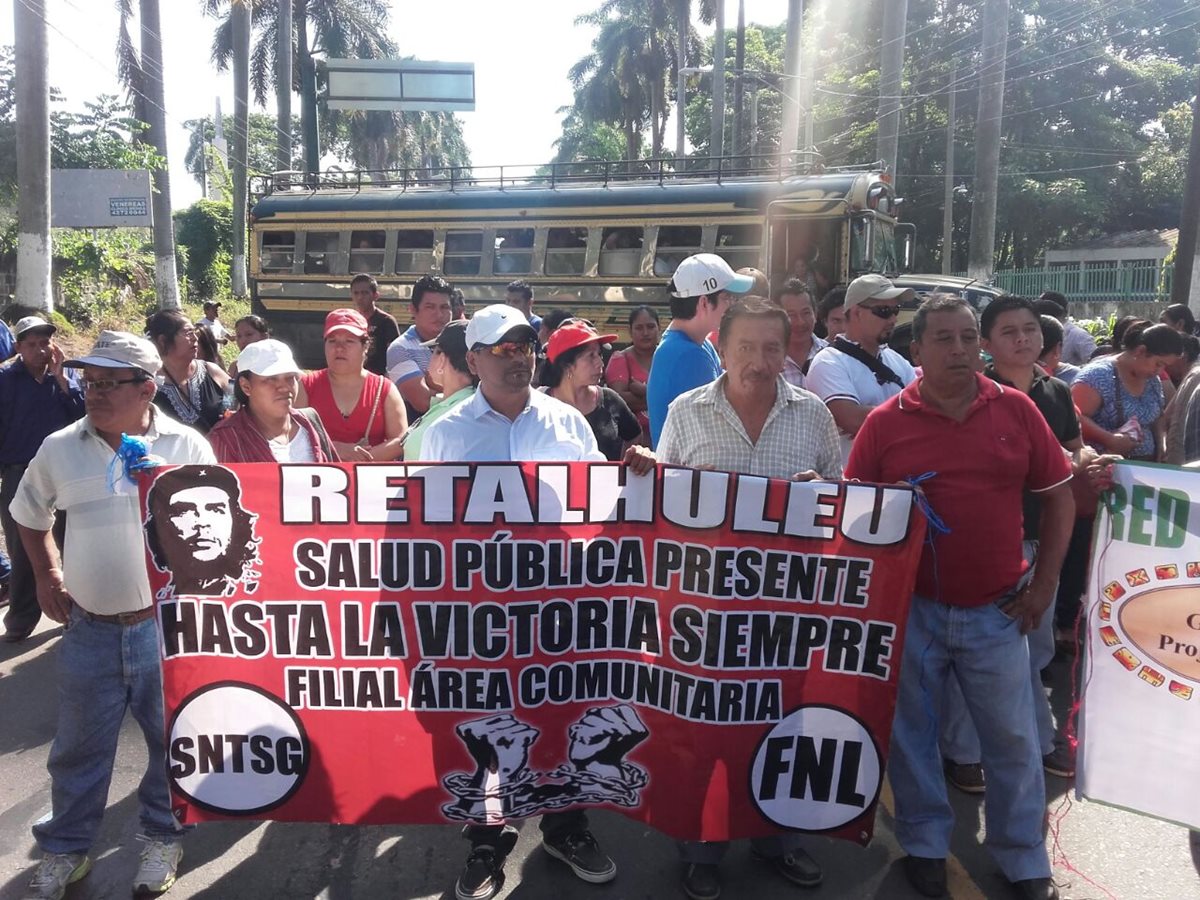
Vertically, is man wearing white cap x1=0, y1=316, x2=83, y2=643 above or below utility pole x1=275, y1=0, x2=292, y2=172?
below

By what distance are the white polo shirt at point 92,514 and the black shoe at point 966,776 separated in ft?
10.4

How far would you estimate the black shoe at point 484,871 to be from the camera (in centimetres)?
321

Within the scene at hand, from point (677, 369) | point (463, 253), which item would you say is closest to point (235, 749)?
point (677, 369)

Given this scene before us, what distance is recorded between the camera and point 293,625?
123 inches

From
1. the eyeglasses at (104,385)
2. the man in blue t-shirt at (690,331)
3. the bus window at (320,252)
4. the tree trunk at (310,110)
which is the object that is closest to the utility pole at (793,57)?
the tree trunk at (310,110)

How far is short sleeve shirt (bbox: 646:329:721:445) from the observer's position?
161 inches

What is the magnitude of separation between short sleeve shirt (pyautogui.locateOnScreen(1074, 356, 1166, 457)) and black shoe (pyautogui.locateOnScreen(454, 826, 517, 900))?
152 inches

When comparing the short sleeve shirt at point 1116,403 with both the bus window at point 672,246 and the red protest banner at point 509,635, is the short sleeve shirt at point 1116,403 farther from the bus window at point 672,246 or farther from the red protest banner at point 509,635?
the bus window at point 672,246

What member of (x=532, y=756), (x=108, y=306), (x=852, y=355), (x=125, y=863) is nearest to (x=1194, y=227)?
(x=852, y=355)

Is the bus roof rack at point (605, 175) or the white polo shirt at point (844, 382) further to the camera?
the bus roof rack at point (605, 175)

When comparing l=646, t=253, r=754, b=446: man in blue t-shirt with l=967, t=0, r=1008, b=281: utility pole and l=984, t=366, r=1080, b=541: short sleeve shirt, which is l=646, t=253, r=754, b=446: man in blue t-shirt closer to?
l=984, t=366, r=1080, b=541: short sleeve shirt

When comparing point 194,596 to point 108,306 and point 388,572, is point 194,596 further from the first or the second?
point 108,306

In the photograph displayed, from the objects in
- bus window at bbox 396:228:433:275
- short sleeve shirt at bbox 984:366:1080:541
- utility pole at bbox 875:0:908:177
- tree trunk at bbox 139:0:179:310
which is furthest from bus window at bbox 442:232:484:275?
short sleeve shirt at bbox 984:366:1080:541

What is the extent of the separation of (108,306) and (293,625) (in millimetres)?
19946
